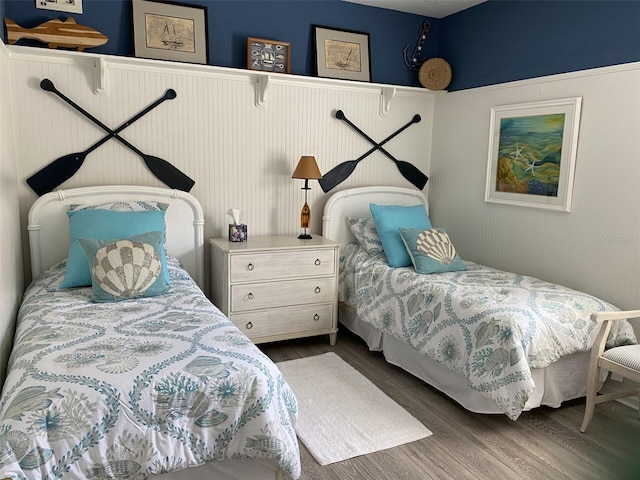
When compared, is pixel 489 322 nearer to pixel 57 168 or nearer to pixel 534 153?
pixel 534 153

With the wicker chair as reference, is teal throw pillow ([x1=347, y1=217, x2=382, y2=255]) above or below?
above

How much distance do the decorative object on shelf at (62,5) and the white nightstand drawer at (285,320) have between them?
2138 mm

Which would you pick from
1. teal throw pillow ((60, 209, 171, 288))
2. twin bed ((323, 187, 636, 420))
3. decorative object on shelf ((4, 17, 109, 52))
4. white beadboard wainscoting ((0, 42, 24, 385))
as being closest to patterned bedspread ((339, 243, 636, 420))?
twin bed ((323, 187, 636, 420))

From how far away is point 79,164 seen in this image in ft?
10.1

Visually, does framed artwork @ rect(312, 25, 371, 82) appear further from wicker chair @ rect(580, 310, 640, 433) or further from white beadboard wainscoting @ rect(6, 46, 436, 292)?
wicker chair @ rect(580, 310, 640, 433)

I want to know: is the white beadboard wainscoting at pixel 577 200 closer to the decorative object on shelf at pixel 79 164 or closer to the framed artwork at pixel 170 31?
the framed artwork at pixel 170 31

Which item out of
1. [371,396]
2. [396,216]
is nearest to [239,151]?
[396,216]

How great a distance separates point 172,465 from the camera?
1570 mm

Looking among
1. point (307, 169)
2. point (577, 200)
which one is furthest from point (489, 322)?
point (307, 169)

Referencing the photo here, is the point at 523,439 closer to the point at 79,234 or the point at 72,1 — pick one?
the point at 79,234

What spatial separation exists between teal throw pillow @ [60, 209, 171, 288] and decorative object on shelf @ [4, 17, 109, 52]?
1.00 m

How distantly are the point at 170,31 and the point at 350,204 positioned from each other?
177 centimetres

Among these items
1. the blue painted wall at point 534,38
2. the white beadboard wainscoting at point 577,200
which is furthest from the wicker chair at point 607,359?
the blue painted wall at point 534,38

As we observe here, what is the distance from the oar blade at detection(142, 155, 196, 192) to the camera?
3.26m
